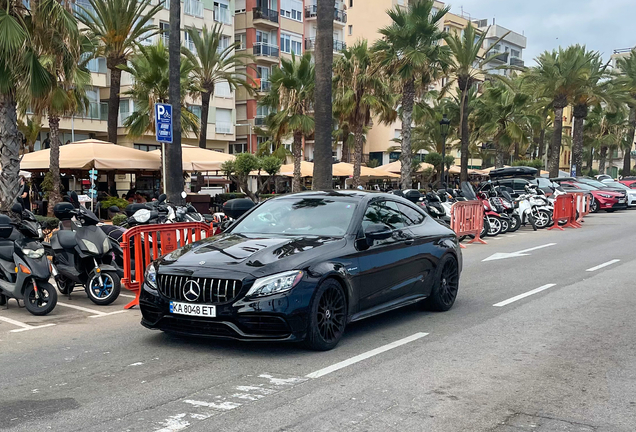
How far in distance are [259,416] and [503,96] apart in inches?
1678

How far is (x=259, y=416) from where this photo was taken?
4602mm

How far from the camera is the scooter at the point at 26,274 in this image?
846 cm

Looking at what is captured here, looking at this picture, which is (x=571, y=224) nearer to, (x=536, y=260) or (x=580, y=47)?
(x=536, y=260)

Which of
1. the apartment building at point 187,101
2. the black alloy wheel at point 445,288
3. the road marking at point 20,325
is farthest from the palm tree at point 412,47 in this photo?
the road marking at point 20,325

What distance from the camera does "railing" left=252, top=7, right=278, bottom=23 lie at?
52875 mm

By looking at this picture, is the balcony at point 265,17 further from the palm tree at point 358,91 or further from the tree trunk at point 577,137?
the tree trunk at point 577,137

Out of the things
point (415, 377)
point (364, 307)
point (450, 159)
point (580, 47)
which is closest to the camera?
point (415, 377)

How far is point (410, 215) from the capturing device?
27.3ft

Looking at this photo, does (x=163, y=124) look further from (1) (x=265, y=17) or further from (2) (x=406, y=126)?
(1) (x=265, y=17)

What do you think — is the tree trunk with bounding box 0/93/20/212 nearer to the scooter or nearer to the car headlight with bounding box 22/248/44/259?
the scooter

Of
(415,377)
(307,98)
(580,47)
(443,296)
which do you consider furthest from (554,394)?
(580,47)

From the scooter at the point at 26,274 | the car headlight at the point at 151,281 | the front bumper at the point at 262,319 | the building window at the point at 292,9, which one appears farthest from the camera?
the building window at the point at 292,9

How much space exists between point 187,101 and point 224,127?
177 inches

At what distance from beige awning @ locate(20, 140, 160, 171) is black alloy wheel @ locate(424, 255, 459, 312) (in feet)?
51.0
